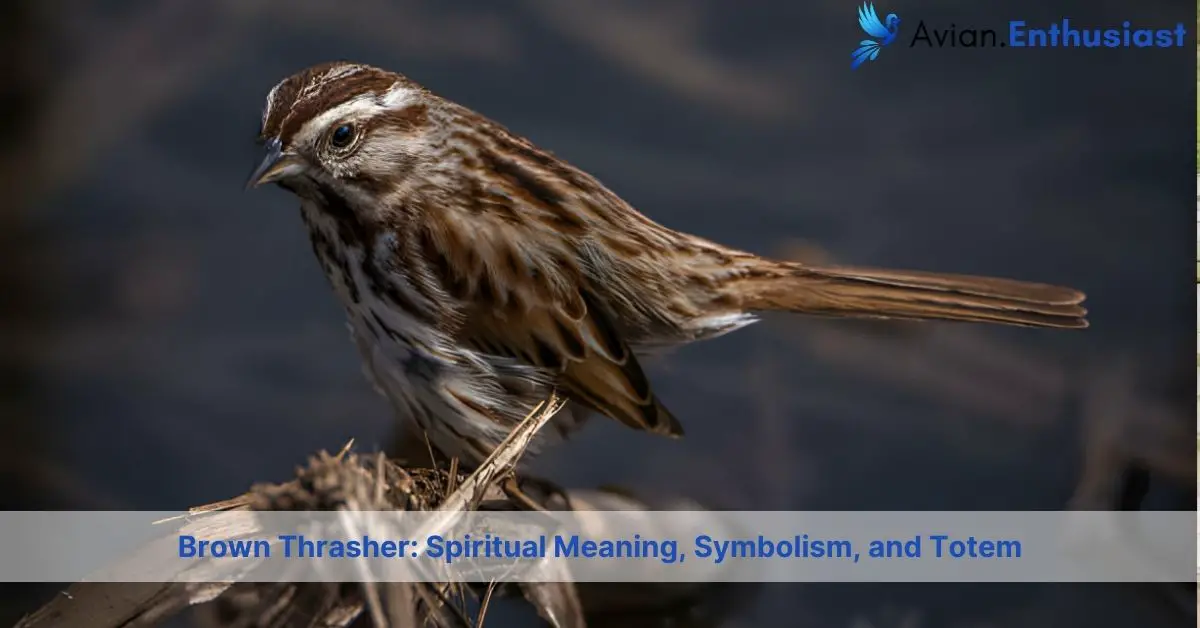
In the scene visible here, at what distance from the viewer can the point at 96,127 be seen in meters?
1.62

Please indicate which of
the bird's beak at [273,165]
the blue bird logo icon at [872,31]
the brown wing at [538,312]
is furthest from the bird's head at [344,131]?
the blue bird logo icon at [872,31]

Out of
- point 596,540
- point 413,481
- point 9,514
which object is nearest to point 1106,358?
point 596,540

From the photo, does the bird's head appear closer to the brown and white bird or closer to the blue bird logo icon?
the brown and white bird

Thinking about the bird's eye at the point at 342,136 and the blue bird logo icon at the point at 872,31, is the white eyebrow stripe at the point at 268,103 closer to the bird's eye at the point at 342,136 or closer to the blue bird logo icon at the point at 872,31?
the bird's eye at the point at 342,136

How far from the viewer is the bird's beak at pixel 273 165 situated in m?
1.35

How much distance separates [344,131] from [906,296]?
2.59 feet

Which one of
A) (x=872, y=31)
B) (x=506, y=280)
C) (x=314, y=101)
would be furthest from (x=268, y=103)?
(x=872, y=31)

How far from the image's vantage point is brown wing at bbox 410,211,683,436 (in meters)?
1.52

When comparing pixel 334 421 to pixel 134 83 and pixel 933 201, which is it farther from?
pixel 933 201

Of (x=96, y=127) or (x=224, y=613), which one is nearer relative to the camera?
(x=224, y=613)

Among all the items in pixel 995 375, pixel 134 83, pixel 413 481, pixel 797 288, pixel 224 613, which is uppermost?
pixel 134 83

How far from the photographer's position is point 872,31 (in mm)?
1626

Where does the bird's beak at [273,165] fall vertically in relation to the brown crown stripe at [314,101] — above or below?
below

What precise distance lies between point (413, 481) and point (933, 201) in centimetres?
85
